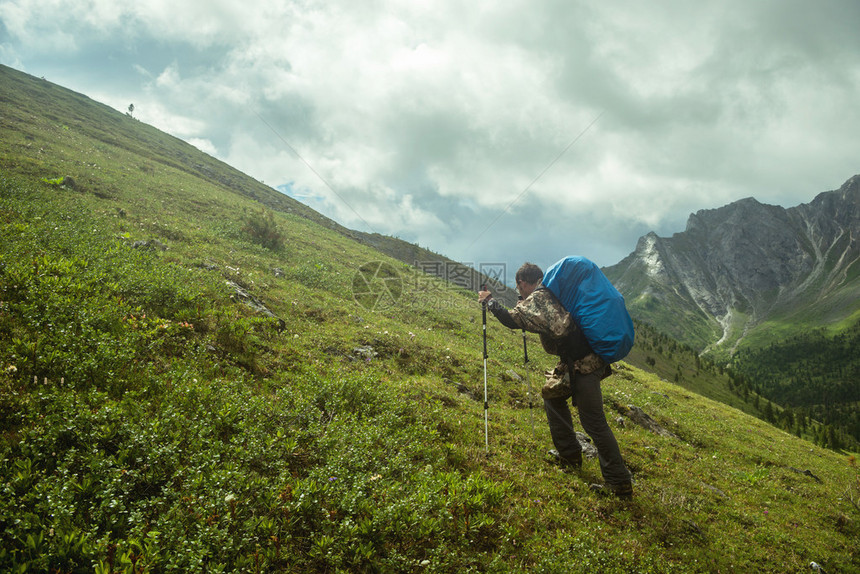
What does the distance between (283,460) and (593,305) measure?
5.94 metres

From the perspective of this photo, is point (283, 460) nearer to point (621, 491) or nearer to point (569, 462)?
point (569, 462)

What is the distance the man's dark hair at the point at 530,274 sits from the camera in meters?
8.52

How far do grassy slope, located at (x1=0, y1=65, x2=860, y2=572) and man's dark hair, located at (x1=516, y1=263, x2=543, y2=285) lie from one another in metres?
3.60

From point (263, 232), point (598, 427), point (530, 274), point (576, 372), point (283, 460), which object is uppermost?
point (263, 232)

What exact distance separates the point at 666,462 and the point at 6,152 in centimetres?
3557

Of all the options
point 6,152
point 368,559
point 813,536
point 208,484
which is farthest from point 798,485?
point 6,152

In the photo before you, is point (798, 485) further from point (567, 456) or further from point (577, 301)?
point (577, 301)

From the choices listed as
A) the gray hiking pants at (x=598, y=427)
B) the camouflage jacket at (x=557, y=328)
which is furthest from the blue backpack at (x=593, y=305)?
the gray hiking pants at (x=598, y=427)

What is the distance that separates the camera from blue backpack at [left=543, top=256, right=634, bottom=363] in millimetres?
6941

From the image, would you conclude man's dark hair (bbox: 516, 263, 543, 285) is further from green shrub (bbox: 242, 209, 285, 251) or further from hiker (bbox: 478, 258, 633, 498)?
green shrub (bbox: 242, 209, 285, 251)

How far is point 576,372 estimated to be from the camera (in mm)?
7316

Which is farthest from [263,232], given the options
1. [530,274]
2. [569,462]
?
[569,462]

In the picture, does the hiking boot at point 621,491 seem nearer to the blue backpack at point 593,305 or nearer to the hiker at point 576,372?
the hiker at point 576,372

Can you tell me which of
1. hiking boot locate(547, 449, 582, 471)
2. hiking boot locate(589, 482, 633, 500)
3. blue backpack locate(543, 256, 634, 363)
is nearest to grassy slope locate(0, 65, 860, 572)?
hiking boot locate(589, 482, 633, 500)
